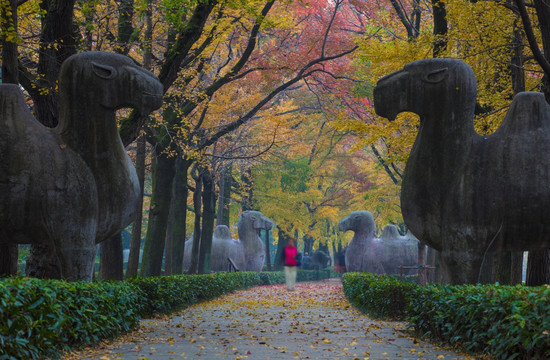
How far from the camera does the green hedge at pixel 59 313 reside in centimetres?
516

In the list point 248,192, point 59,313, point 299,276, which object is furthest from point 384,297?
point 299,276

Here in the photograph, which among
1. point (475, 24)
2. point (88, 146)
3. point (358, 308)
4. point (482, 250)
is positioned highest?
point (475, 24)

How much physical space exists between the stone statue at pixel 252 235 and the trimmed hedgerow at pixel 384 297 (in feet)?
43.3

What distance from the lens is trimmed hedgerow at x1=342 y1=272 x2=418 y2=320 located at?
11173 mm

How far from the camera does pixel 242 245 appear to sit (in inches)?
1163

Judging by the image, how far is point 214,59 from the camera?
22.2 meters

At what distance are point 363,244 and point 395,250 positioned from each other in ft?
4.76

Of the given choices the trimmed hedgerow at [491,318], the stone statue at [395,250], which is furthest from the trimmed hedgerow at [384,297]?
the stone statue at [395,250]

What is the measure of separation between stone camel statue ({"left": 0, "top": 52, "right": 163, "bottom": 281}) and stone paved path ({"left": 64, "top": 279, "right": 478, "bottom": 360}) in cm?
170

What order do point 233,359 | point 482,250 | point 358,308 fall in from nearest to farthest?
point 233,359
point 482,250
point 358,308

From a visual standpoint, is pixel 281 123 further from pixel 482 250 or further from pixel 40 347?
pixel 40 347

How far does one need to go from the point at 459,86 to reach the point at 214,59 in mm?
15054

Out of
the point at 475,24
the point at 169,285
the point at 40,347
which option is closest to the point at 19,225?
the point at 40,347

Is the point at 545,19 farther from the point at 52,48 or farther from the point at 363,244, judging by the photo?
the point at 363,244
